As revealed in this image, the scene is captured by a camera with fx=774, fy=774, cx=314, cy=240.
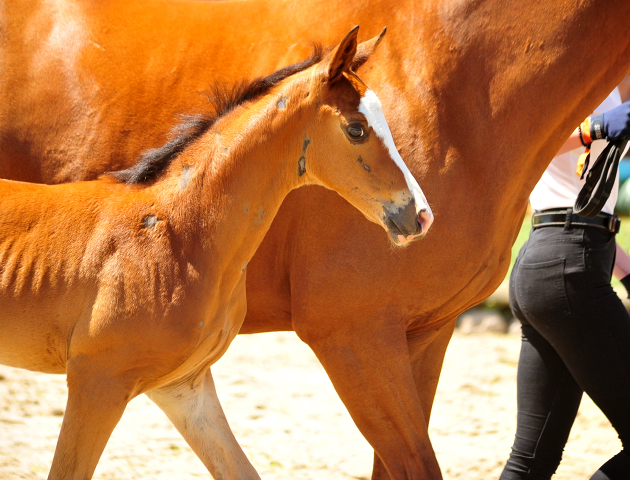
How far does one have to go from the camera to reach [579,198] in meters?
2.75

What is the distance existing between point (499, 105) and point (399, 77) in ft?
1.17

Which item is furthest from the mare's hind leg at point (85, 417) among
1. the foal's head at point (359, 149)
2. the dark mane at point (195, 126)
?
the foal's head at point (359, 149)

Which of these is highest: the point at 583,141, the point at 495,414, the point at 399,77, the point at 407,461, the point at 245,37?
the point at 245,37

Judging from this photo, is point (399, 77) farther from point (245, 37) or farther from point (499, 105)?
point (245, 37)

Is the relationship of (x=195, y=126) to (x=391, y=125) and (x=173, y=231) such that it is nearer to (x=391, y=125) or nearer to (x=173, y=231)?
(x=173, y=231)

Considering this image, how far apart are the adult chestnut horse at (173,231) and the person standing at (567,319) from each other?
0.85 metres

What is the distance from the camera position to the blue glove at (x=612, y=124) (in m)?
2.74

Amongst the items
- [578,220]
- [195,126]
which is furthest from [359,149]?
[578,220]

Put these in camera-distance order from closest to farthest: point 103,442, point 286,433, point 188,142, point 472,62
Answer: point 103,442
point 188,142
point 472,62
point 286,433

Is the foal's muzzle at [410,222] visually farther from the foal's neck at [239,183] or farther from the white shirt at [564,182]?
the white shirt at [564,182]

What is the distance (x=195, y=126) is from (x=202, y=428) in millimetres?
1035

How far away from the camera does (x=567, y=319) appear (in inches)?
111

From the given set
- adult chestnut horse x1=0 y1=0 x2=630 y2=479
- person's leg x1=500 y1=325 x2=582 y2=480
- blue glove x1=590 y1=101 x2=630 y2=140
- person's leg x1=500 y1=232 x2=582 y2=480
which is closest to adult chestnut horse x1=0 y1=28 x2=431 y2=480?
adult chestnut horse x1=0 y1=0 x2=630 y2=479

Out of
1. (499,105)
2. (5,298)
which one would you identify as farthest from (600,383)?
(5,298)
